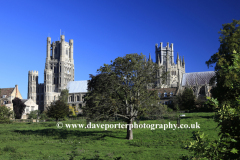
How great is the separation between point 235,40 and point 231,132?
88.0 feet

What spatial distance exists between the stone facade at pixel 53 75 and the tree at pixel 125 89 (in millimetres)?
107039

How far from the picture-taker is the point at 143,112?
25.7 m

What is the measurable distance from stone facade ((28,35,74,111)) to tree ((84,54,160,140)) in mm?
107039

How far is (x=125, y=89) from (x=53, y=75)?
405 ft

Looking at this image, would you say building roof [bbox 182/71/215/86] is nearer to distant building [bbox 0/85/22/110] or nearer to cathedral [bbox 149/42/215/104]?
cathedral [bbox 149/42/215/104]

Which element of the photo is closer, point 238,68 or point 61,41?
point 238,68

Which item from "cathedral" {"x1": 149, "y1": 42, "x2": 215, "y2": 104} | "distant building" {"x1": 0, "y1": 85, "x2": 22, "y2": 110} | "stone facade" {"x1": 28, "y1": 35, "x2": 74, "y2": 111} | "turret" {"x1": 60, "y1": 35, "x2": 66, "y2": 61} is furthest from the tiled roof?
"turret" {"x1": 60, "y1": 35, "x2": 66, "y2": 61}

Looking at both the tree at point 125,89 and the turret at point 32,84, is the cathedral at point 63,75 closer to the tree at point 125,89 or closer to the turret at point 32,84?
the turret at point 32,84

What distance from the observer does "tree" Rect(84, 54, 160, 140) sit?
25656 mm

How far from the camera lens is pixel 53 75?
144m

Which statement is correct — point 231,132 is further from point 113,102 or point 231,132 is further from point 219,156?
point 113,102

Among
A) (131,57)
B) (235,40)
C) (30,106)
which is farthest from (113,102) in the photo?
(30,106)

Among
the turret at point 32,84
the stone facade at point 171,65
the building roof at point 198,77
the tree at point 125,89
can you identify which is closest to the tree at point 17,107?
the stone facade at point 171,65

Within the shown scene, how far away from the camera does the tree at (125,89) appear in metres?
25.7
